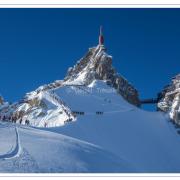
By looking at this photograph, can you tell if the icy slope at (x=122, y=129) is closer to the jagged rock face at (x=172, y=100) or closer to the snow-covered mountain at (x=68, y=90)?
the snow-covered mountain at (x=68, y=90)

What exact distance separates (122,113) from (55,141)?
149 ft

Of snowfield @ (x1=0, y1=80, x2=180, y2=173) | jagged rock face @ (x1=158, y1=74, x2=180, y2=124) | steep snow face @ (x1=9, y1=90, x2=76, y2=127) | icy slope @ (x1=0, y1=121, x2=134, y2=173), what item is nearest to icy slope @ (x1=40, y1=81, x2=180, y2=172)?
snowfield @ (x1=0, y1=80, x2=180, y2=173)

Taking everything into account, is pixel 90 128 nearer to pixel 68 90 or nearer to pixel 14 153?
pixel 68 90

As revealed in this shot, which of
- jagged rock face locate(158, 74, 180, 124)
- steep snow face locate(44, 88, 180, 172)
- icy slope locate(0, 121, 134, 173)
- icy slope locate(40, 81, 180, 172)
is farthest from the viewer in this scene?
jagged rock face locate(158, 74, 180, 124)

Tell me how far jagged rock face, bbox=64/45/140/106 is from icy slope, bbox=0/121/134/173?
61.1 m

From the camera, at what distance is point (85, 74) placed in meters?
113

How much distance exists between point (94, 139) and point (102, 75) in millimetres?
41480

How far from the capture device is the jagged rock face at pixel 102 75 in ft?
355

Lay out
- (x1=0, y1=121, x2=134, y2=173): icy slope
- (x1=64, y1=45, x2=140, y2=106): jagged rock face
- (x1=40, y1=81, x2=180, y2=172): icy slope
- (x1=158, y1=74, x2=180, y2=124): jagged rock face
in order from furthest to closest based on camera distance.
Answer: (x1=64, y1=45, x2=140, y2=106): jagged rock face → (x1=158, y1=74, x2=180, y2=124): jagged rock face → (x1=40, y1=81, x2=180, y2=172): icy slope → (x1=0, y1=121, x2=134, y2=173): icy slope

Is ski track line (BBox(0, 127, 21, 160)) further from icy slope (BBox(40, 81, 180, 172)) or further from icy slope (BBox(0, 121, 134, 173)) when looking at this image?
icy slope (BBox(40, 81, 180, 172))

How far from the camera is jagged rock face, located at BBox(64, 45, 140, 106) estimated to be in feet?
355

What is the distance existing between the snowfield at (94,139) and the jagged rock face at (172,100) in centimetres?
255
